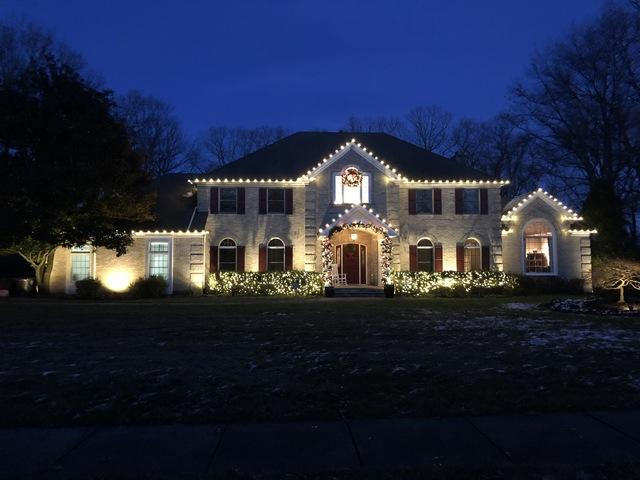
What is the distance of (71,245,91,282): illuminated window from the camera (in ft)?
76.4

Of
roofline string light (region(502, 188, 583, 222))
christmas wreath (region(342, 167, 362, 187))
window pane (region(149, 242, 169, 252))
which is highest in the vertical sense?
christmas wreath (region(342, 167, 362, 187))

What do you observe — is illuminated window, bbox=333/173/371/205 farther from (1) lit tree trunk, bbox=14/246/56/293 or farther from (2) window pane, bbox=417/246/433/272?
(1) lit tree trunk, bbox=14/246/56/293

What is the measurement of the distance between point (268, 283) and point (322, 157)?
7065 millimetres

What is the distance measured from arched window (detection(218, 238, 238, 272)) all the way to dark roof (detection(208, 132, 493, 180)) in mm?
3270

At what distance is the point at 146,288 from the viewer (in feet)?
72.3

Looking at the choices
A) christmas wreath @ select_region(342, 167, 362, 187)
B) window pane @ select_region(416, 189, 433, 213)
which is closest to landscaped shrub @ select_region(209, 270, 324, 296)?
christmas wreath @ select_region(342, 167, 362, 187)

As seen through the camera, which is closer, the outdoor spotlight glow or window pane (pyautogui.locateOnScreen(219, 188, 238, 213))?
the outdoor spotlight glow

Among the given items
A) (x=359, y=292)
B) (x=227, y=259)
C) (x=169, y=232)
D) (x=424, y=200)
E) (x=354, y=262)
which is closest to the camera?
(x=359, y=292)

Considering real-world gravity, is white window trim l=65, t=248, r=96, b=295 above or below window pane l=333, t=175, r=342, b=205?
below

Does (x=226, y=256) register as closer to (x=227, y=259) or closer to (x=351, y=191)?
(x=227, y=259)

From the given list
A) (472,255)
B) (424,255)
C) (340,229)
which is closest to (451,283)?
(424,255)

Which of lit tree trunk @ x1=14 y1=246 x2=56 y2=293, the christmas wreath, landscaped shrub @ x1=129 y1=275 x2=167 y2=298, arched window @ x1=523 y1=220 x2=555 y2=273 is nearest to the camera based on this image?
lit tree trunk @ x1=14 y1=246 x2=56 y2=293

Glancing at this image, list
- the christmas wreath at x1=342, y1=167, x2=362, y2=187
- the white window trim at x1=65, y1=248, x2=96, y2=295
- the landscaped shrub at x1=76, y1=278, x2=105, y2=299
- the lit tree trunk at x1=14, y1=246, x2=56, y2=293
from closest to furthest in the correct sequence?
Result: the lit tree trunk at x1=14, y1=246, x2=56, y2=293 < the landscaped shrub at x1=76, y1=278, x2=105, y2=299 < the white window trim at x1=65, y1=248, x2=96, y2=295 < the christmas wreath at x1=342, y1=167, x2=362, y2=187

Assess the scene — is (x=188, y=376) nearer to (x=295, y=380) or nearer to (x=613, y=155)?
(x=295, y=380)
